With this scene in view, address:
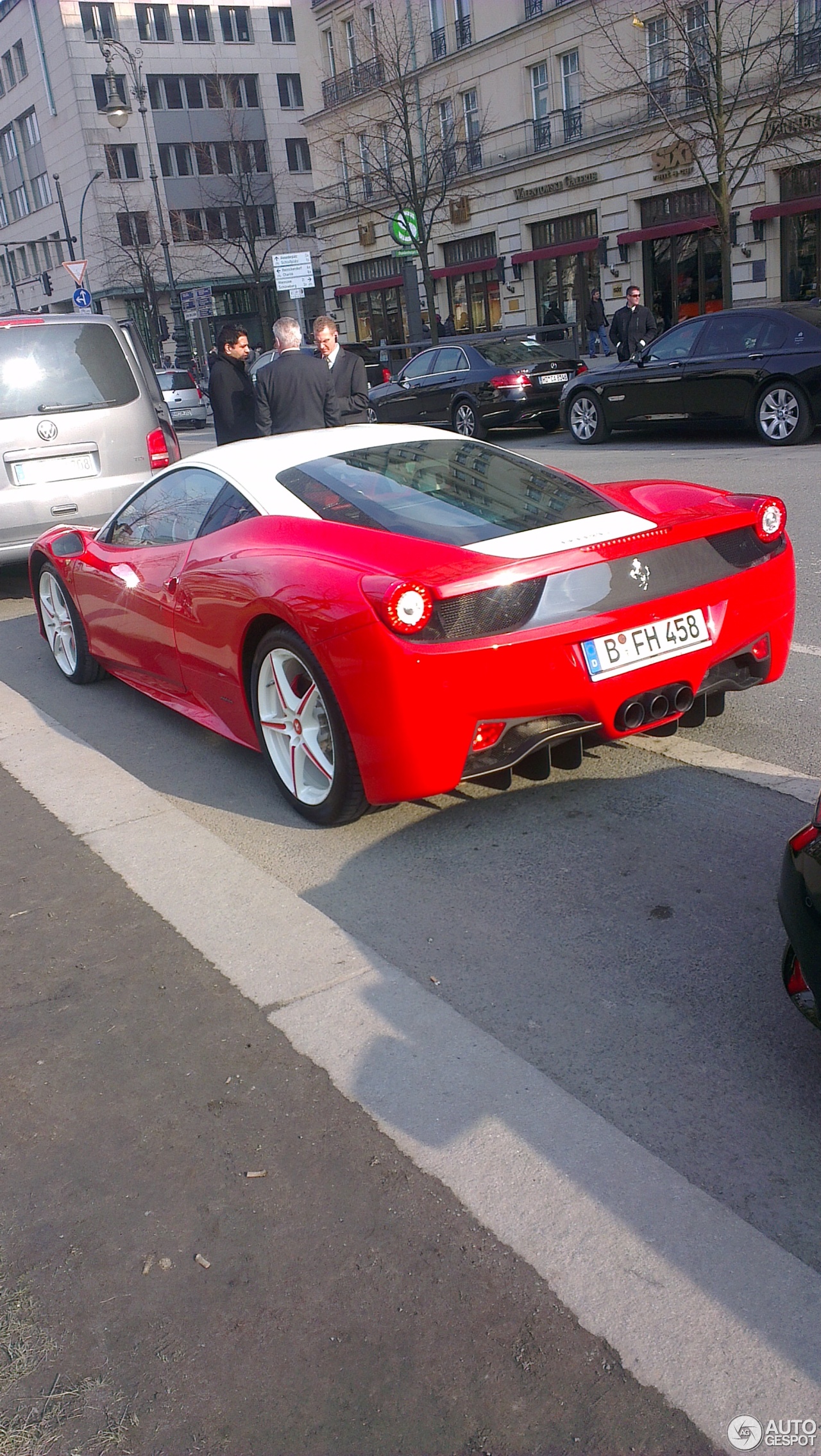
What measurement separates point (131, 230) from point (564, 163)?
34.0 m

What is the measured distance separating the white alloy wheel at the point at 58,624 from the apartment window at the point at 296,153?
67511 mm

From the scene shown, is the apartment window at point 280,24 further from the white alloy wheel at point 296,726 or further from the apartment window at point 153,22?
the white alloy wheel at point 296,726

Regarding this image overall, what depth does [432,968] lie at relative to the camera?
324cm

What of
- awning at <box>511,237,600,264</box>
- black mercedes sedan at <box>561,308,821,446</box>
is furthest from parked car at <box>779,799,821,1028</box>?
awning at <box>511,237,600,264</box>

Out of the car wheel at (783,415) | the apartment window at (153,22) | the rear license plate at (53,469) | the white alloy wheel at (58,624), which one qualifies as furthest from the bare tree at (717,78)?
the apartment window at (153,22)

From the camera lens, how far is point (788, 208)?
28875 mm

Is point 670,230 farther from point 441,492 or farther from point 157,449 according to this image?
point 441,492

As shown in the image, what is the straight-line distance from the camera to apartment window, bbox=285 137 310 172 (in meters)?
67.2

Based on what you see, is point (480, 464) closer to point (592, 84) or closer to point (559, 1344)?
point (559, 1344)

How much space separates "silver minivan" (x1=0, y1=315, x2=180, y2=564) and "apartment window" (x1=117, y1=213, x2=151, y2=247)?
58.7 metres

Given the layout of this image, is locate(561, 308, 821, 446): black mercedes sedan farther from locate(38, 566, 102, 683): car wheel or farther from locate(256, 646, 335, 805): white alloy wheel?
locate(256, 646, 335, 805): white alloy wheel

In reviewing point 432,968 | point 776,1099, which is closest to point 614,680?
point 432,968

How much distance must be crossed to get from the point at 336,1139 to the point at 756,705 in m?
3.05

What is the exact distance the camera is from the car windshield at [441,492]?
4.05 m
